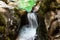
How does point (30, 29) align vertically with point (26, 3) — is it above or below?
below

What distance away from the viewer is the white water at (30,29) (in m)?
10.1

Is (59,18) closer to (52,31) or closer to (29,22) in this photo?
(52,31)

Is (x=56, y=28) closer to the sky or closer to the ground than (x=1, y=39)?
closer to the sky

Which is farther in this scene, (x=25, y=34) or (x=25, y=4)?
(x=25, y=4)

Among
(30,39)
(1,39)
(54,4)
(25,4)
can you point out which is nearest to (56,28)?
(54,4)

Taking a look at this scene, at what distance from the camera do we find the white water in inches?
399

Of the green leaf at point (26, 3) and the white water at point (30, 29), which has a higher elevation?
the green leaf at point (26, 3)

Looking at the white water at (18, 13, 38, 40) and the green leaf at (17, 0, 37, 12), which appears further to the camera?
the green leaf at (17, 0, 37, 12)

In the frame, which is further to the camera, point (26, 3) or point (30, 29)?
point (26, 3)

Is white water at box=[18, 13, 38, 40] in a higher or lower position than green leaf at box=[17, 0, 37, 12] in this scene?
lower

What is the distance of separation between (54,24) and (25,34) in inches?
200

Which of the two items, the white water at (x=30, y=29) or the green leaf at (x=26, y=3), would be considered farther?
the green leaf at (x=26, y=3)

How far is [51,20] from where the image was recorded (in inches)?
246

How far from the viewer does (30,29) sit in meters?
11.8
